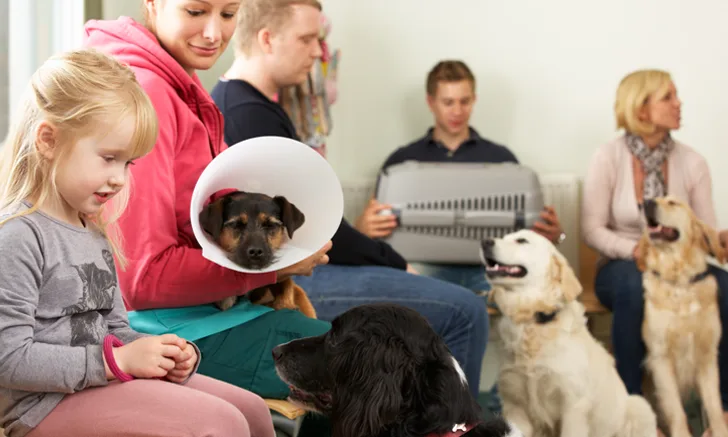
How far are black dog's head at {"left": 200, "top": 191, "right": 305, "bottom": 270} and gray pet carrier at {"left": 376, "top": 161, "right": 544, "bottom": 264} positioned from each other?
1.63 meters

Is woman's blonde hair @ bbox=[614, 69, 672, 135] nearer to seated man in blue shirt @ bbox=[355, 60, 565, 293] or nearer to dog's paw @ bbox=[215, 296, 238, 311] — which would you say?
seated man in blue shirt @ bbox=[355, 60, 565, 293]

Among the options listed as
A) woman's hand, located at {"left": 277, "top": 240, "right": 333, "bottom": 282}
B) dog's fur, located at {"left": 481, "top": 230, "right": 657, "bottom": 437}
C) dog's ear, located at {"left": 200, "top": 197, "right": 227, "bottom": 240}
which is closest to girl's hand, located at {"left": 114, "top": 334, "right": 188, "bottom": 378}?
dog's ear, located at {"left": 200, "top": 197, "right": 227, "bottom": 240}

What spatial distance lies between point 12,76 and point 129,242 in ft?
4.01

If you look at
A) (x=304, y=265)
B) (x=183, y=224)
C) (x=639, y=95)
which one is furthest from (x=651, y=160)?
(x=183, y=224)

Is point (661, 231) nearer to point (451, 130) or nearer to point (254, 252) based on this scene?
point (451, 130)

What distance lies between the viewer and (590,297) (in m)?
3.80

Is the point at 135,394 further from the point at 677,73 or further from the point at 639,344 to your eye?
the point at 677,73

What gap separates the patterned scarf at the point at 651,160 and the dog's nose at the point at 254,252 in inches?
96.8

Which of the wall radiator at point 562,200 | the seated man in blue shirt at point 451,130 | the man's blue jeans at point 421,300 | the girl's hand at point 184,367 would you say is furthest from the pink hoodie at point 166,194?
the wall radiator at point 562,200

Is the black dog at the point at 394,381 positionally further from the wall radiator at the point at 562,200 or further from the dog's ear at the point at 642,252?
the wall radiator at the point at 562,200

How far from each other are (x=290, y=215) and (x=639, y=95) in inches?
94.6

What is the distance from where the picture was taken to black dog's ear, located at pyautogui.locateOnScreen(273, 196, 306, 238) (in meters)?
1.79

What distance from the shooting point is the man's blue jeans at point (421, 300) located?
2412 mm

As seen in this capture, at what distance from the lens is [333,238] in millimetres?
2557
